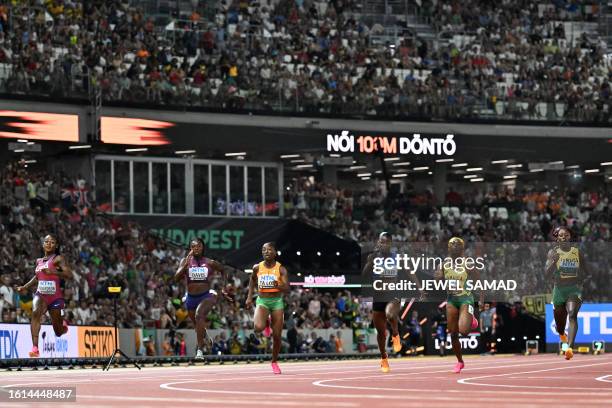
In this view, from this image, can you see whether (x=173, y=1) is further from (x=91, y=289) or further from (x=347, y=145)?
(x=91, y=289)

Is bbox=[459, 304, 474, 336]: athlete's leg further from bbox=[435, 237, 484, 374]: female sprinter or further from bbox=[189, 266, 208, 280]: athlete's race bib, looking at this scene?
bbox=[189, 266, 208, 280]: athlete's race bib

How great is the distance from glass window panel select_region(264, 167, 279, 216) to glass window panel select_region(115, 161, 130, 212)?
6085 mm

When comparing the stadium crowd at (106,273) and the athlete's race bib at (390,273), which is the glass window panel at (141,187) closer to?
the stadium crowd at (106,273)

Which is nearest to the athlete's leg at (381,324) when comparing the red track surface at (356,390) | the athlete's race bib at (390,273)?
the athlete's race bib at (390,273)

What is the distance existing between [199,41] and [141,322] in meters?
16.2

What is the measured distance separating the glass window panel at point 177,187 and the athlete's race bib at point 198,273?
29529 millimetres

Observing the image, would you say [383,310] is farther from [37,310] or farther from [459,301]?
[37,310]

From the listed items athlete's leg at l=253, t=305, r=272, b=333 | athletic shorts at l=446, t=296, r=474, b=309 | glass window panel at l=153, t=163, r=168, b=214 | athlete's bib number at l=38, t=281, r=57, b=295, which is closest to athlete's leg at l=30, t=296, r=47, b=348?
athlete's bib number at l=38, t=281, r=57, b=295

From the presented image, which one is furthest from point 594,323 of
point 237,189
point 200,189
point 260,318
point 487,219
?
point 260,318

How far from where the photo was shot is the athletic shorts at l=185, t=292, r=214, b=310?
24828mm

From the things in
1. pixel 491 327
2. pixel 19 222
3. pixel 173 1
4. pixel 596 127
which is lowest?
pixel 491 327

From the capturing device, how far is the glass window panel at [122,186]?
53000mm

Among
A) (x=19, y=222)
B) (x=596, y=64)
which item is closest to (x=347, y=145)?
(x=596, y=64)

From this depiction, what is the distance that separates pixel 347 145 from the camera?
180 ft
